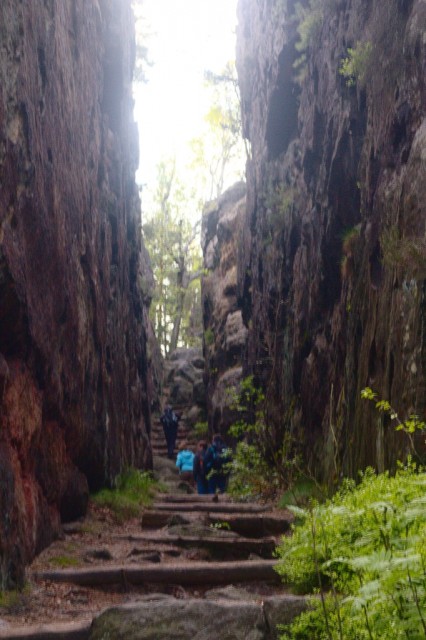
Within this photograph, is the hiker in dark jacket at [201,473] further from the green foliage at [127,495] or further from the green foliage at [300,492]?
the green foliage at [300,492]

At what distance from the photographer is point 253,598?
5.70m

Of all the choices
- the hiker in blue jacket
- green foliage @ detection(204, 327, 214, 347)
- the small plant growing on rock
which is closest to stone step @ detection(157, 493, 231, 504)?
the hiker in blue jacket

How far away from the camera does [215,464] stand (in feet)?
47.8

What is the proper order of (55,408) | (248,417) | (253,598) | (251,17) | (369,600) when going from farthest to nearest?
(251,17)
(248,417)
(55,408)
(253,598)
(369,600)

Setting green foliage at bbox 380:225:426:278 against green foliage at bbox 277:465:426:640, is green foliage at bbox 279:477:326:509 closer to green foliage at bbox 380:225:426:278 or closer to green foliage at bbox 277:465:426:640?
green foliage at bbox 380:225:426:278

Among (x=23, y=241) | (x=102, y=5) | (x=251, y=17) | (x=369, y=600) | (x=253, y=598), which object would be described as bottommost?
(x=253, y=598)

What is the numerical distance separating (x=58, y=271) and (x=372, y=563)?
6746 millimetres

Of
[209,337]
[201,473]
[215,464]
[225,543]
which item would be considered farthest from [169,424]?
[225,543]

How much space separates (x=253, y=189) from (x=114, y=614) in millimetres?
15237

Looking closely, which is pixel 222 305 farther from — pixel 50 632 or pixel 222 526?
pixel 50 632

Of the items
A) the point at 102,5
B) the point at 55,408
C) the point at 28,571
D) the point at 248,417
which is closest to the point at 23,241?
the point at 55,408

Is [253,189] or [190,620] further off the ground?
[253,189]

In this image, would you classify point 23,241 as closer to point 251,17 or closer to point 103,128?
point 103,128

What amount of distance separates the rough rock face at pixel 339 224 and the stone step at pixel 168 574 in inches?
57.1
